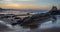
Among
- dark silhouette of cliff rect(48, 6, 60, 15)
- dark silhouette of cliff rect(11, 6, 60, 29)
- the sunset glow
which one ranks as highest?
the sunset glow

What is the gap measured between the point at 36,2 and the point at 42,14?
0.13 metres

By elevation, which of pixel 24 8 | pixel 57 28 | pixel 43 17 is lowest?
pixel 57 28

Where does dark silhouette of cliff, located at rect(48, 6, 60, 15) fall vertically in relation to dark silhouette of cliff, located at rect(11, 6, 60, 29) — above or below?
above

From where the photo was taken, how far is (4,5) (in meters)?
1.06

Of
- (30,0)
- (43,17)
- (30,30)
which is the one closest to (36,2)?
(30,0)

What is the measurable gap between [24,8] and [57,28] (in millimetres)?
365

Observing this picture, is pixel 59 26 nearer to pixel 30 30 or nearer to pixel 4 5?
pixel 30 30

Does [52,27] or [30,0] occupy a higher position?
[30,0]

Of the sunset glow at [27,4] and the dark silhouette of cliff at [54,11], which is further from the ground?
the sunset glow at [27,4]

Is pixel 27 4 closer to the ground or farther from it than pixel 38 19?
farther from it

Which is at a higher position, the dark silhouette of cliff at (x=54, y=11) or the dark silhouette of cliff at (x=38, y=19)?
the dark silhouette of cliff at (x=54, y=11)

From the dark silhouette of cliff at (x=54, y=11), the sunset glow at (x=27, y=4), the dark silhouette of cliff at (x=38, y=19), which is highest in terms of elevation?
the sunset glow at (x=27, y=4)

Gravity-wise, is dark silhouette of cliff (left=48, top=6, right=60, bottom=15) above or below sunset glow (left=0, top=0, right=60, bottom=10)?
below

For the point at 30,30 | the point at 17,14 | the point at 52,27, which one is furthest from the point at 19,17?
the point at 52,27
